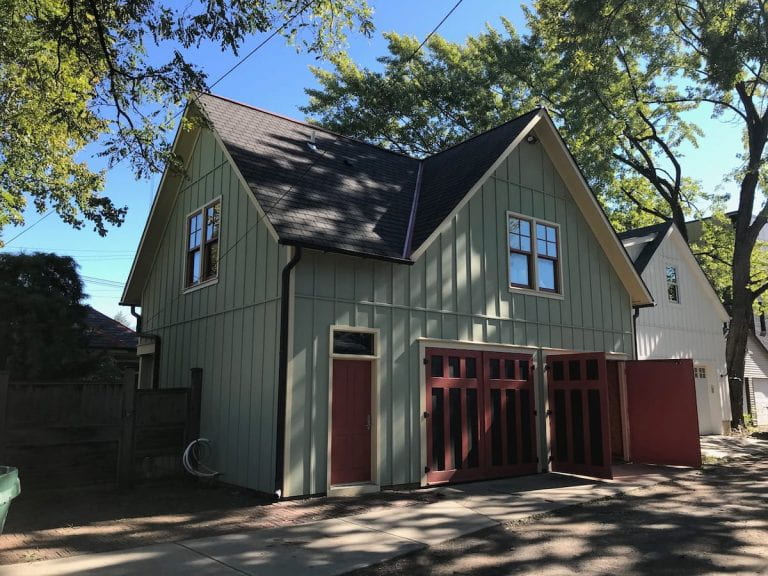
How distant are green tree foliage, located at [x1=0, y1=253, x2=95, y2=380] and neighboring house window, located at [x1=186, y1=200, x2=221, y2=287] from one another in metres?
2.91

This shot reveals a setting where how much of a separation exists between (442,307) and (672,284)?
1295 cm

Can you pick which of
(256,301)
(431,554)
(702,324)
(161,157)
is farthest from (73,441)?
(702,324)

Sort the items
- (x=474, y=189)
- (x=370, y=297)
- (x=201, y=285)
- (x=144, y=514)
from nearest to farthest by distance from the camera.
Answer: (x=144, y=514) < (x=370, y=297) < (x=474, y=189) < (x=201, y=285)

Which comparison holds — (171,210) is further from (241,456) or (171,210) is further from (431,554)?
(431,554)

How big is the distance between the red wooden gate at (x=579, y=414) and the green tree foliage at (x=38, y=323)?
33.6 feet

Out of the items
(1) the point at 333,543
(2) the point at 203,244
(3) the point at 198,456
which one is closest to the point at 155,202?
(2) the point at 203,244

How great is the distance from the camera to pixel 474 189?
11570 millimetres

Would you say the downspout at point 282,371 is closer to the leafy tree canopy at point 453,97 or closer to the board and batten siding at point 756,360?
the leafy tree canopy at point 453,97

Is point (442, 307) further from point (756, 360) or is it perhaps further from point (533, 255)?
point (756, 360)

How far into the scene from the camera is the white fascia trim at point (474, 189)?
34.4 ft

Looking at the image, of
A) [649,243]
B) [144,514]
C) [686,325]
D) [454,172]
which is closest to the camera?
[144,514]

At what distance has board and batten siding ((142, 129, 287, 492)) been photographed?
31.0 ft

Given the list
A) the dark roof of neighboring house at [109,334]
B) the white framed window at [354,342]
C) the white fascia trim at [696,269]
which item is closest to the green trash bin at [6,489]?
the white framed window at [354,342]

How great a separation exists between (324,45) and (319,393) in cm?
604
